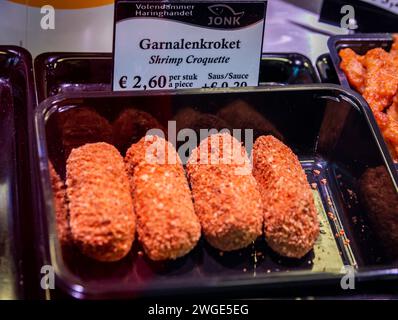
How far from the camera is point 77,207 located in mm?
1438

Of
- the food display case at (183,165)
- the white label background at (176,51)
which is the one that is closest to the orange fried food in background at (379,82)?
the food display case at (183,165)

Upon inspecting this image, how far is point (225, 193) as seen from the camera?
1.56 metres

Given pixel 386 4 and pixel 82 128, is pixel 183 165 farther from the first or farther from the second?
pixel 386 4

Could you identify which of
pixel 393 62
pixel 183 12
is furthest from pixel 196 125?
pixel 393 62

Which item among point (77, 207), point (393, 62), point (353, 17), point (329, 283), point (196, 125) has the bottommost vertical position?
point (329, 283)

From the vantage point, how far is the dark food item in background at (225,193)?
1.50m

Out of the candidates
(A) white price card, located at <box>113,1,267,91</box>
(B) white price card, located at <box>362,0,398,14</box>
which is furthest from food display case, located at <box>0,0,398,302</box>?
(B) white price card, located at <box>362,0,398,14</box>

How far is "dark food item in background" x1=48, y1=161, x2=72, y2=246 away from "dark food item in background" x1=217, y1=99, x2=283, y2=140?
1.78 ft

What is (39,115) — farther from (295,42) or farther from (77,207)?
(295,42)

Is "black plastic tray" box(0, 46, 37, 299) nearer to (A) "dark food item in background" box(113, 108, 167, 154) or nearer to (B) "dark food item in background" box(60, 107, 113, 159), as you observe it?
(B) "dark food item in background" box(60, 107, 113, 159)

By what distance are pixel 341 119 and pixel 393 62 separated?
18.0 inches

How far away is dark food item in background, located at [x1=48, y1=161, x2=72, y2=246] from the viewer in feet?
4.63

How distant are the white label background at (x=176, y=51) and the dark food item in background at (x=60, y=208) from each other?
1.06ft

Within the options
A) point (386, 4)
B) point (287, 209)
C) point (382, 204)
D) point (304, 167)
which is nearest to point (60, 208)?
point (287, 209)
